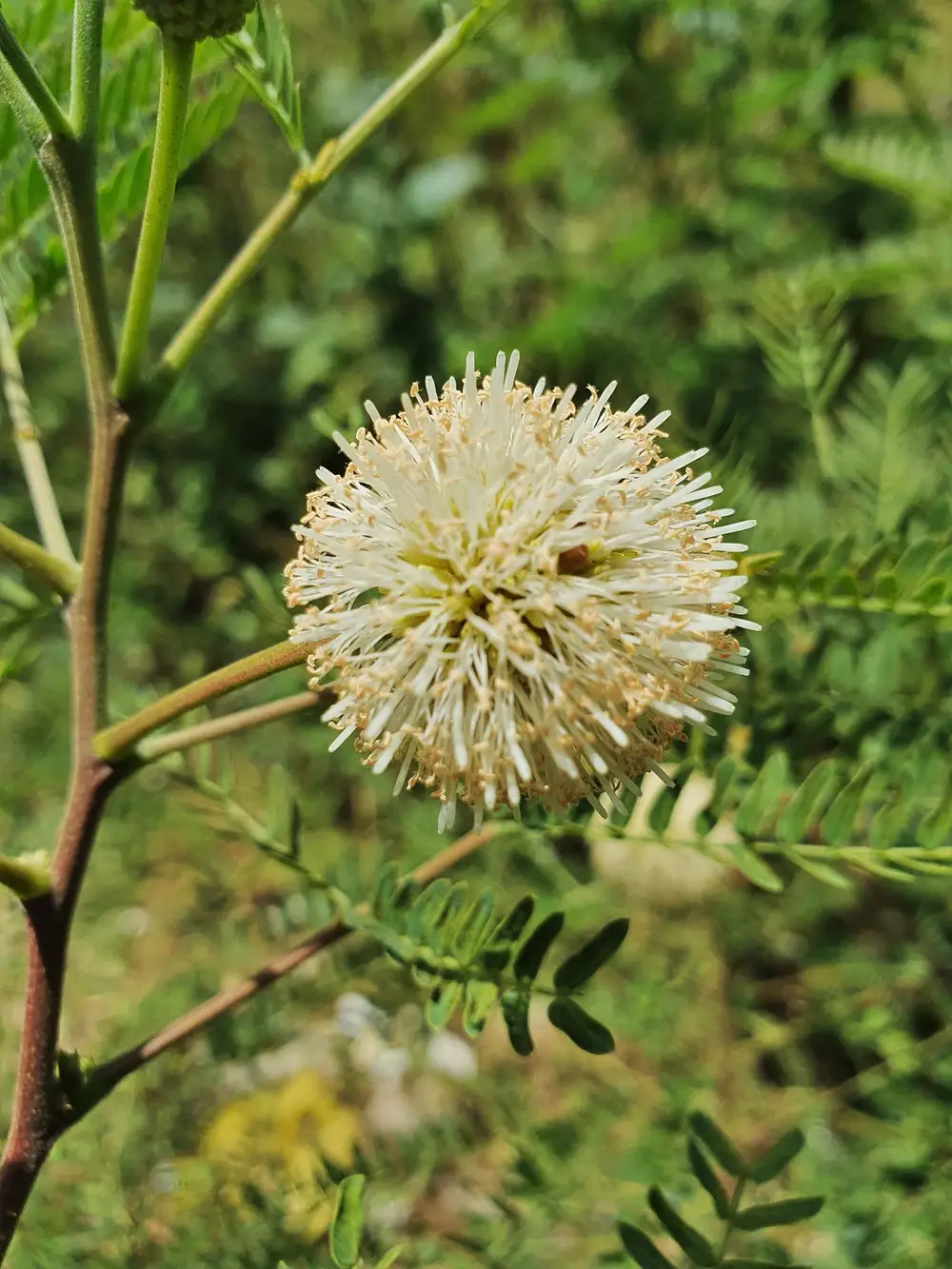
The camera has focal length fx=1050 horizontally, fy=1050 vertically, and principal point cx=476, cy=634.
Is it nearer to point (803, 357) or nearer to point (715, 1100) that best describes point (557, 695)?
point (803, 357)

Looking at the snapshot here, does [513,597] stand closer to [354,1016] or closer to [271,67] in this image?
[271,67]

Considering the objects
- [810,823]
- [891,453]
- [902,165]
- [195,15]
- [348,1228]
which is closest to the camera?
[195,15]

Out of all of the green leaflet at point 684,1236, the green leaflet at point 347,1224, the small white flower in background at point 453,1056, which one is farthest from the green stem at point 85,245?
the small white flower in background at point 453,1056

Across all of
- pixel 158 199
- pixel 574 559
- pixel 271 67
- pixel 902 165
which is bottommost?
pixel 574 559

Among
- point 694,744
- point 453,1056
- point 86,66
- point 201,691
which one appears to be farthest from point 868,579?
point 453,1056

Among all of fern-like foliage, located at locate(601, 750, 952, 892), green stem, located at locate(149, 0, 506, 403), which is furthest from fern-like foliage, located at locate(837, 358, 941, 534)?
green stem, located at locate(149, 0, 506, 403)

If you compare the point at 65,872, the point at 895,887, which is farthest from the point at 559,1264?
the point at 65,872

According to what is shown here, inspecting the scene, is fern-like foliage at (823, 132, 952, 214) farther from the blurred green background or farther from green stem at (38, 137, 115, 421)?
green stem at (38, 137, 115, 421)

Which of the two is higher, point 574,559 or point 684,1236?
point 574,559
